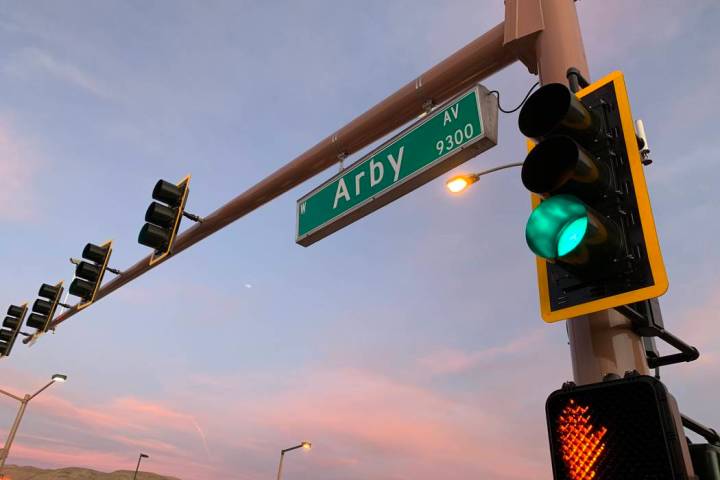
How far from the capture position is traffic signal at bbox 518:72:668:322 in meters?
2.18

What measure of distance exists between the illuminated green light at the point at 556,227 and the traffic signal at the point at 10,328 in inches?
542

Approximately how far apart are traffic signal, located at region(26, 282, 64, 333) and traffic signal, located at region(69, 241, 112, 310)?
2.34 meters

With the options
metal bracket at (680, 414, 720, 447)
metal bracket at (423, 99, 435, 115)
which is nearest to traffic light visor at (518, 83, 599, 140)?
metal bracket at (680, 414, 720, 447)

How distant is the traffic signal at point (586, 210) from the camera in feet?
7.16

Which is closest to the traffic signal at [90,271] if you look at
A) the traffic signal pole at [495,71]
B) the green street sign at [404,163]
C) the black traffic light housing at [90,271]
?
the black traffic light housing at [90,271]

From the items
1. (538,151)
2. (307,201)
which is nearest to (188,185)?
(307,201)

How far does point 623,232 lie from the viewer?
7.45 feet

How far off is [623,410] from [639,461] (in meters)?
0.17

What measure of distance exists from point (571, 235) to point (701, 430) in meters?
1.01

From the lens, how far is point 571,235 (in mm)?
2223

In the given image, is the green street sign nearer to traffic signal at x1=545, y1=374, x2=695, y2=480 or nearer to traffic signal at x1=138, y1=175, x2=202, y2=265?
traffic signal at x1=545, y1=374, x2=695, y2=480

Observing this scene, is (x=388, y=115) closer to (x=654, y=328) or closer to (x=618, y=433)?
(x=654, y=328)

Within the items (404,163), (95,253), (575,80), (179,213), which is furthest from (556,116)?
(95,253)

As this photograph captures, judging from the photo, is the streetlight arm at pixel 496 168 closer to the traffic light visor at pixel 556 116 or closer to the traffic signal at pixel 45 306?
the traffic light visor at pixel 556 116
